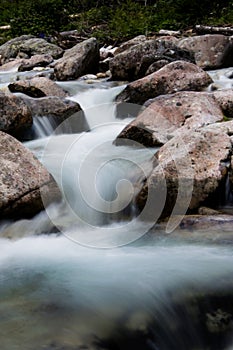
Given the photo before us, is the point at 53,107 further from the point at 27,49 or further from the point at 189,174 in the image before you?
the point at 27,49

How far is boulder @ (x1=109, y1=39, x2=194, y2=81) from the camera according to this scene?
964cm

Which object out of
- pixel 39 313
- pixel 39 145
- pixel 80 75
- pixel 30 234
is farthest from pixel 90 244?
pixel 80 75

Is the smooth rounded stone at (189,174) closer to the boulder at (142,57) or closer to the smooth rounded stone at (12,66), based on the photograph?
the boulder at (142,57)

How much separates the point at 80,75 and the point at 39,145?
4.89 meters

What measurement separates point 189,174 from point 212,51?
6.85 metres

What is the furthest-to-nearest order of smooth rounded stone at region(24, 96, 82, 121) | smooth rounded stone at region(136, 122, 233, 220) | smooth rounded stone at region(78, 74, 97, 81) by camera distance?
smooth rounded stone at region(78, 74, 97, 81), smooth rounded stone at region(24, 96, 82, 121), smooth rounded stone at region(136, 122, 233, 220)

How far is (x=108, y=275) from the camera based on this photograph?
10.7ft

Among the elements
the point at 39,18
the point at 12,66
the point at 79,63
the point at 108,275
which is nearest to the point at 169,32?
the point at 79,63

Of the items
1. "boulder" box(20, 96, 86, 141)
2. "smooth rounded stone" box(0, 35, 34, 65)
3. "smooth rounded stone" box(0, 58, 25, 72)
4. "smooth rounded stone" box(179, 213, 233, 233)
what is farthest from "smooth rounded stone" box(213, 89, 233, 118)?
"smooth rounded stone" box(0, 35, 34, 65)

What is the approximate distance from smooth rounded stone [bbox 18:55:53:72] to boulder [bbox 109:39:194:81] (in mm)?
3649

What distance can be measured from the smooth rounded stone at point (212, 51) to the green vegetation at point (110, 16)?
12.8ft

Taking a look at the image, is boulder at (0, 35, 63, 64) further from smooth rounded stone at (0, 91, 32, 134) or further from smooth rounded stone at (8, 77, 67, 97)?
smooth rounded stone at (0, 91, 32, 134)

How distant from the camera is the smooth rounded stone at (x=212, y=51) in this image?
10211 millimetres

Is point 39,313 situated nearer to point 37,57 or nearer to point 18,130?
point 18,130
